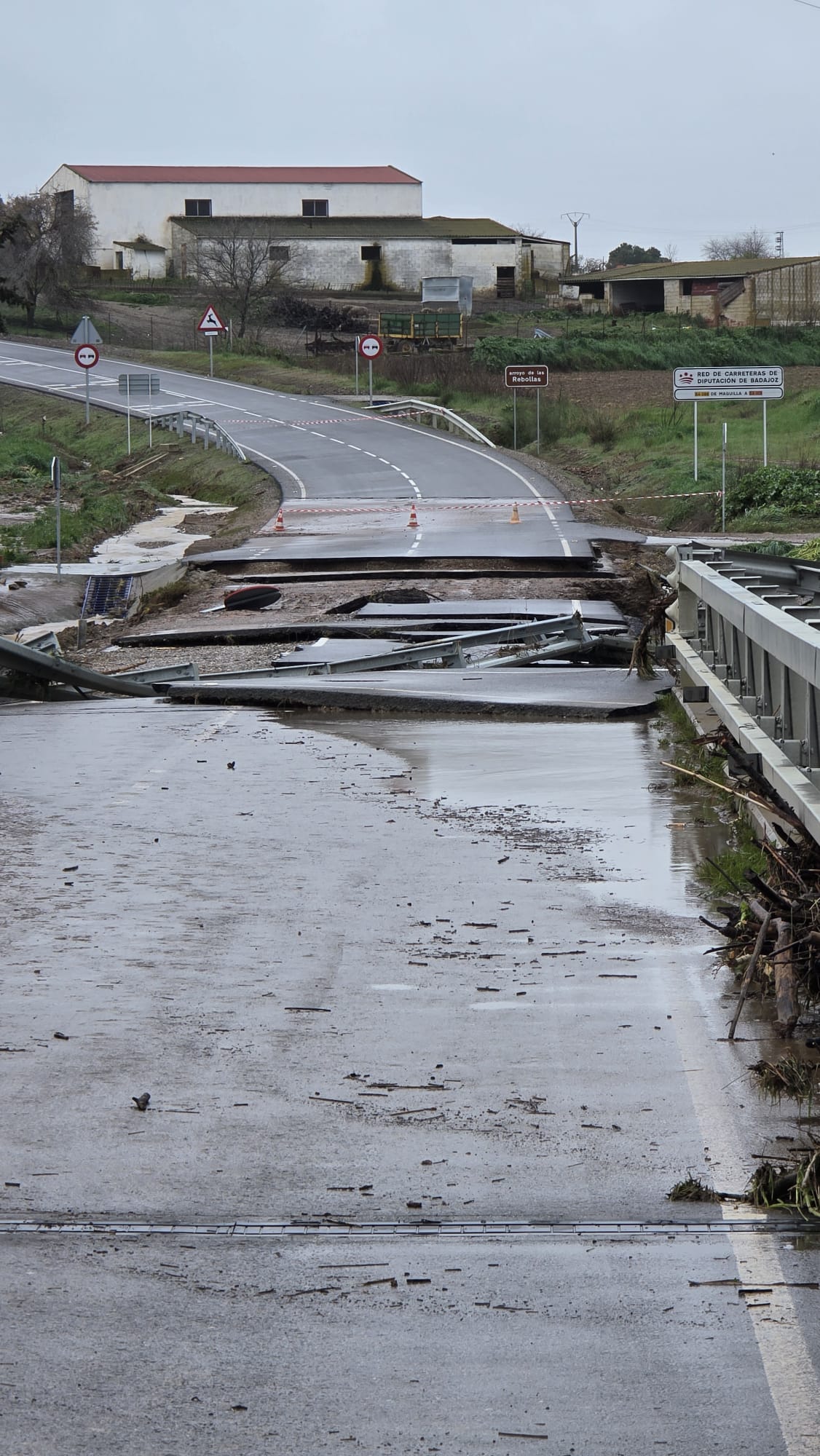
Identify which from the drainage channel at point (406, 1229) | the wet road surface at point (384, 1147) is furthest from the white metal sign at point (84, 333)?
the drainage channel at point (406, 1229)

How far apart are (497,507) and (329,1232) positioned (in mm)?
33860

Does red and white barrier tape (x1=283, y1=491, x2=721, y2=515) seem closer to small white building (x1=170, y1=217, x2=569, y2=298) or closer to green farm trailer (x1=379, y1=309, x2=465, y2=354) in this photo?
green farm trailer (x1=379, y1=309, x2=465, y2=354)

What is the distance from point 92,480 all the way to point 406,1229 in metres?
43.1

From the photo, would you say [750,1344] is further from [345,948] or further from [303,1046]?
[345,948]

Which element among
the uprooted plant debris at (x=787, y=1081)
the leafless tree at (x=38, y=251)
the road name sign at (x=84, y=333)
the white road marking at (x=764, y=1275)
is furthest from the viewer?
the leafless tree at (x=38, y=251)

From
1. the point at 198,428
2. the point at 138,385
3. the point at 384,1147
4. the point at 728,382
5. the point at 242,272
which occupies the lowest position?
the point at 384,1147

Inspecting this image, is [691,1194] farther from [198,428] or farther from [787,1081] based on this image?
[198,428]

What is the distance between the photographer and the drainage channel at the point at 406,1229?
4.71m

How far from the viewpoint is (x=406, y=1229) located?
476cm

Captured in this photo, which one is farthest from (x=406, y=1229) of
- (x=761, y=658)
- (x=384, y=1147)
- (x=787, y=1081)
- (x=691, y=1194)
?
(x=761, y=658)

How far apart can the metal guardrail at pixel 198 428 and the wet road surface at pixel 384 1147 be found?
3832 cm

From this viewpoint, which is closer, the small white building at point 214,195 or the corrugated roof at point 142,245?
the corrugated roof at point 142,245

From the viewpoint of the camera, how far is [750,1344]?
159 inches

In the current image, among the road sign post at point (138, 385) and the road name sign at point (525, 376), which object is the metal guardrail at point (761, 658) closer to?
the road name sign at point (525, 376)
